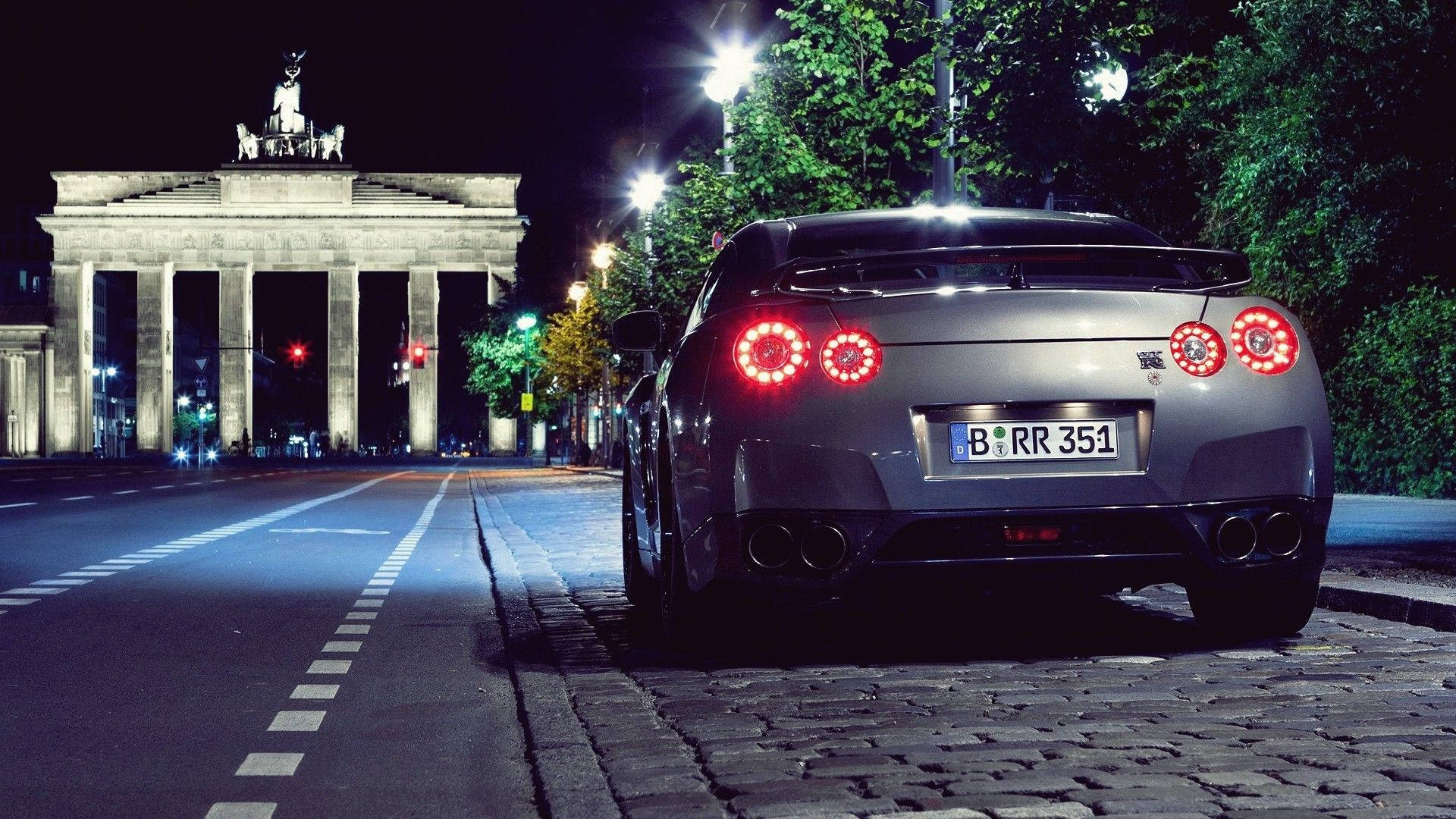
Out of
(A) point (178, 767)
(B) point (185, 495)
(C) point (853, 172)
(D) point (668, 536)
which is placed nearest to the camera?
(A) point (178, 767)

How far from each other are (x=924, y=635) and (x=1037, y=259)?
2.46 meters

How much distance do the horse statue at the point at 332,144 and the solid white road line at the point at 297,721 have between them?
345ft

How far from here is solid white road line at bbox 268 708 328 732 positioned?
264 inches

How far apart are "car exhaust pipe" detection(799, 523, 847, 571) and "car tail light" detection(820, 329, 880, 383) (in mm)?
520

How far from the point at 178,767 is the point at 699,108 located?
3047 inches

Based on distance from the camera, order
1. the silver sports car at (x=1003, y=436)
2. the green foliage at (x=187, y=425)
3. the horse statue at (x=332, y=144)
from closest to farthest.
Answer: the silver sports car at (x=1003, y=436) < the horse statue at (x=332, y=144) < the green foliage at (x=187, y=425)

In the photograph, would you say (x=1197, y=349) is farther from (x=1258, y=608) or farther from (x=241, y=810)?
(x=241, y=810)

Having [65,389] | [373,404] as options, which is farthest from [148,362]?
[373,404]

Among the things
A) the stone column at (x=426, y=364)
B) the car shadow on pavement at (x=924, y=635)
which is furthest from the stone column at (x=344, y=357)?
the car shadow on pavement at (x=924, y=635)

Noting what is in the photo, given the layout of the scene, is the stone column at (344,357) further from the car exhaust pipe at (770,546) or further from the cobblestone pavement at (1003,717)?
the car exhaust pipe at (770,546)

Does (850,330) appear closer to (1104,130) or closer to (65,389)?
(1104,130)

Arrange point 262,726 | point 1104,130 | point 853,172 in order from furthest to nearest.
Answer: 1. point 853,172
2. point 1104,130
3. point 262,726

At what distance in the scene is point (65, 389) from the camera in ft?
356

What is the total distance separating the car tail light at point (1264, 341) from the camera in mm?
7234
